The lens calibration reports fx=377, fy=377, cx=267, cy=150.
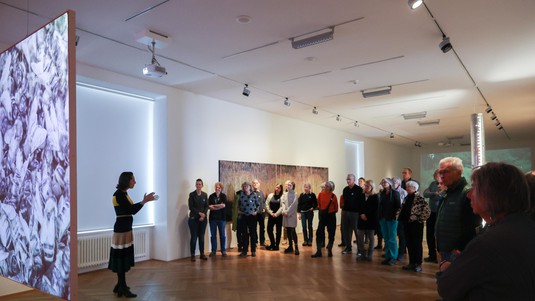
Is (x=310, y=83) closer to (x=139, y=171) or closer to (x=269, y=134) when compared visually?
(x=269, y=134)

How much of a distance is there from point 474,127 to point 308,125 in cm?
492

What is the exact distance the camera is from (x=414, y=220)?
616 cm

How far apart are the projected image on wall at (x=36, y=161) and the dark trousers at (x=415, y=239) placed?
5.35m

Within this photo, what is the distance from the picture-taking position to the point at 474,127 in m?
7.94

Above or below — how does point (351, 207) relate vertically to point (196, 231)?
above

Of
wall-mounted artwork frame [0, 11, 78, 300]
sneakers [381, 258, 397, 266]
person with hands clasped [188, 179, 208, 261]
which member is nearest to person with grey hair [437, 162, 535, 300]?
wall-mounted artwork frame [0, 11, 78, 300]

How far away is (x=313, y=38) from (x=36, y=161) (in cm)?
341

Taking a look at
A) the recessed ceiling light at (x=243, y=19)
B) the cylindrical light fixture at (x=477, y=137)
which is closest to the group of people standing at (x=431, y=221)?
the cylindrical light fixture at (x=477, y=137)

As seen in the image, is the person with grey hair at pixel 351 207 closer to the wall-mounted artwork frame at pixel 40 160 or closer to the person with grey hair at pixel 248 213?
the person with grey hair at pixel 248 213

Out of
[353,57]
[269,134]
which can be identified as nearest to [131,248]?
[353,57]

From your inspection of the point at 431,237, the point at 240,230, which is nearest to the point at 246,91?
the point at 240,230

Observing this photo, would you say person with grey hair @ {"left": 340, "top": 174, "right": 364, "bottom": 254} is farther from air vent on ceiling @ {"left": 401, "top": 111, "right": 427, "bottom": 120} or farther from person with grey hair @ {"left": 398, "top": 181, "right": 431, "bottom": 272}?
air vent on ceiling @ {"left": 401, "top": 111, "right": 427, "bottom": 120}

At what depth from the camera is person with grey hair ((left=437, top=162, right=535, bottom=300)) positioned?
124 cm

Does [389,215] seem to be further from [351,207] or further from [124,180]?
[124,180]
